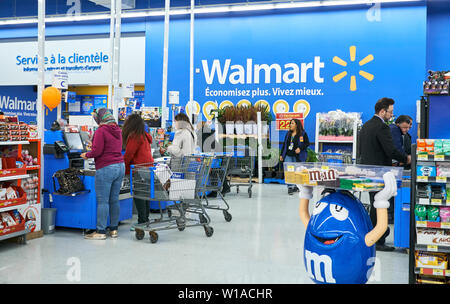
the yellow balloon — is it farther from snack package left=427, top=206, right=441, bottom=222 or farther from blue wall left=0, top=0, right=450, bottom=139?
blue wall left=0, top=0, right=450, bottom=139

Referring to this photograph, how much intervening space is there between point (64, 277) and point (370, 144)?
342 centimetres

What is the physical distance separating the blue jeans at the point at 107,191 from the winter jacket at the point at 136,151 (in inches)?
10.8

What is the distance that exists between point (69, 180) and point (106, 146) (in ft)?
2.34

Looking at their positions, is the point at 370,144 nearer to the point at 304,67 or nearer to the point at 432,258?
the point at 432,258

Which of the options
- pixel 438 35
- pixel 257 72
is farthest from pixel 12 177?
pixel 438 35

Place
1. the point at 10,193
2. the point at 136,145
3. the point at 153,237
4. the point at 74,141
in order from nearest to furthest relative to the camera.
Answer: the point at 10,193
the point at 153,237
the point at 136,145
the point at 74,141

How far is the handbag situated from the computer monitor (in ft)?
1.79

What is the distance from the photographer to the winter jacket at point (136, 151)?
18.9 ft

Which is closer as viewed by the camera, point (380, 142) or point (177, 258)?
point (177, 258)

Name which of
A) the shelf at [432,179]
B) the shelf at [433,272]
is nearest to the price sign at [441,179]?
the shelf at [432,179]

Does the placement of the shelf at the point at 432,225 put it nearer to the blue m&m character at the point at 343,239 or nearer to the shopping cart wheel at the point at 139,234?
the blue m&m character at the point at 343,239

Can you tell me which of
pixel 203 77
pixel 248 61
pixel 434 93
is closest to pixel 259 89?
pixel 248 61

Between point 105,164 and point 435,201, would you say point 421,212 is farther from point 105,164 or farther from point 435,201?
point 105,164

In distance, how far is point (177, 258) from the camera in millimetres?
4637
